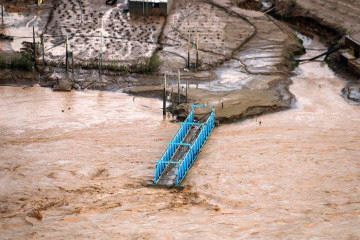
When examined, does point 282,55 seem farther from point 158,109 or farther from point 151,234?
point 151,234

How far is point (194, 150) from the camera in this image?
27141mm

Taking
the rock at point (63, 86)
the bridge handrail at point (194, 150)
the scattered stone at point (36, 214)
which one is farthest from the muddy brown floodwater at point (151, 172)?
the rock at point (63, 86)

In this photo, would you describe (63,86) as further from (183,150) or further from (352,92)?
(352,92)

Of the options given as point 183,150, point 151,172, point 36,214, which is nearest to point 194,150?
point 183,150

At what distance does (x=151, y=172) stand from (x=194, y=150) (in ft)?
5.99

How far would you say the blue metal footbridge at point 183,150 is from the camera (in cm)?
2545

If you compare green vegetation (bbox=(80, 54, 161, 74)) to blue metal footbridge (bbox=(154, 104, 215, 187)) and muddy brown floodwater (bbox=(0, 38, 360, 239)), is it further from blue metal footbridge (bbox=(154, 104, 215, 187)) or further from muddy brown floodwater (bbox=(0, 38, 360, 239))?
blue metal footbridge (bbox=(154, 104, 215, 187))

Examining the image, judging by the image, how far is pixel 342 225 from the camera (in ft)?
75.1

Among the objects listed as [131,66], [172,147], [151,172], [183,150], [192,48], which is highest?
[192,48]

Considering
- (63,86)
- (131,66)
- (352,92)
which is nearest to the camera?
(63,86)

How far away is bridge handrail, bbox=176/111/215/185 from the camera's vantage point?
25.5 metres

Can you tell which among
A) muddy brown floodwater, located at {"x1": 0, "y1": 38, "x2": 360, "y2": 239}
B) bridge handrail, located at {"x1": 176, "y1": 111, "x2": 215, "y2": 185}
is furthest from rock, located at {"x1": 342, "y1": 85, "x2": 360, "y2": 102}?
bridge handrail, located at {"x1": 176, "y1": 111, "x2": 215, "y2": 185}

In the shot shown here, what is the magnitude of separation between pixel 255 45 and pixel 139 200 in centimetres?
1481

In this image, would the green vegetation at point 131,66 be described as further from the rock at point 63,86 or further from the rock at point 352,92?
the rock at point 352,92
